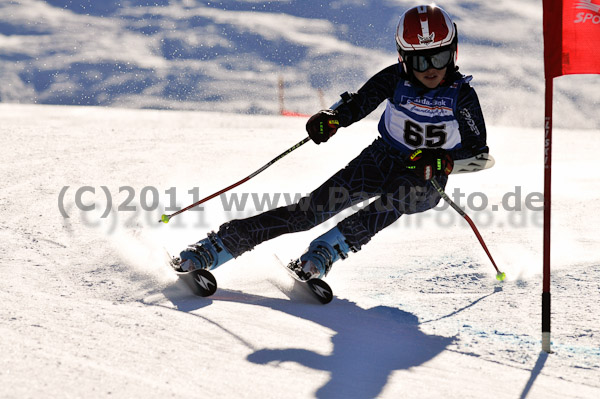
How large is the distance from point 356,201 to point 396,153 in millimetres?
333

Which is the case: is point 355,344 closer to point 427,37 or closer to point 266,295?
point 266,295

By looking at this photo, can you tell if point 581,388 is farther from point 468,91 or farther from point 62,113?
point 62,113

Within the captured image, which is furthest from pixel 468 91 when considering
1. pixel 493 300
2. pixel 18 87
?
pixel 18 87

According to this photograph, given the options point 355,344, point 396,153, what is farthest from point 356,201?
point 355,344

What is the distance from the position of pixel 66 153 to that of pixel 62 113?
8.25ft

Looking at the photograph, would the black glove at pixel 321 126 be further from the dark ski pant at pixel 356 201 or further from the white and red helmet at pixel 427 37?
the white and red helmet at pixel 427 37

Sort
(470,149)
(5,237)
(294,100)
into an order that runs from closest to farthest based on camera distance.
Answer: (470,149) < (5,237) < (294,100)

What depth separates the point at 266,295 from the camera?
3684 mm

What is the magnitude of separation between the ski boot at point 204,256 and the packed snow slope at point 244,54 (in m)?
8.40

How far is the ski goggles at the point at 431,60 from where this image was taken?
3.67m

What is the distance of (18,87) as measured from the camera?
1353cm

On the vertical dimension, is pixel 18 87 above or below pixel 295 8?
below

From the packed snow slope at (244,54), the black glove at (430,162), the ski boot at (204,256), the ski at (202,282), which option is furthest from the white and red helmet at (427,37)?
the packed snow slope at (244,54)

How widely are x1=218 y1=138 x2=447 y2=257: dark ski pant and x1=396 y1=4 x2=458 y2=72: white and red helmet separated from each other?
53cm
